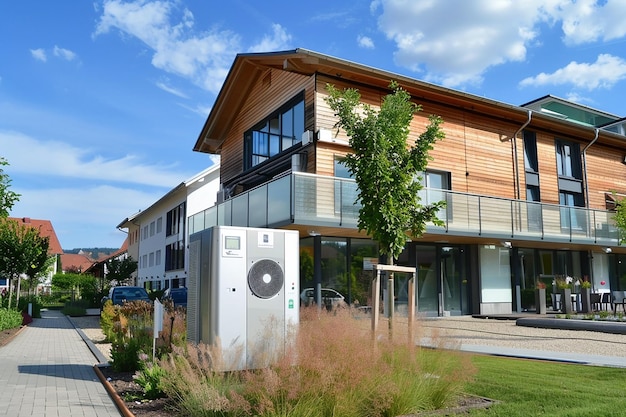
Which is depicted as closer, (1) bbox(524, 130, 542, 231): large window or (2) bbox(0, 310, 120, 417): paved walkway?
(2) bbox(0, 310, 120, 417): paved walkway

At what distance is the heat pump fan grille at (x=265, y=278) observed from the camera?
26.0 ft

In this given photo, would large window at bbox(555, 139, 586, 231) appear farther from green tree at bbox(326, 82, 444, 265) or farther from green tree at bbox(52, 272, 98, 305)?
green tree at bbox(52, 272, 98, 305)

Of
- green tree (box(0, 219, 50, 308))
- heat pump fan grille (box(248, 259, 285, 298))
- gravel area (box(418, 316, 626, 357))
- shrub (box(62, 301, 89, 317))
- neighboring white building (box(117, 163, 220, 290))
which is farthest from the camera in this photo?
neighboring white building (box(117, 163, 220, 290))

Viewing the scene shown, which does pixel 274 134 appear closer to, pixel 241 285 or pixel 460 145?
pixel 460 145

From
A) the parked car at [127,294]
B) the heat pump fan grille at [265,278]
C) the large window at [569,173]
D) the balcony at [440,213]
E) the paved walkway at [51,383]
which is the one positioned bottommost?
the paved walkway at [51,383]

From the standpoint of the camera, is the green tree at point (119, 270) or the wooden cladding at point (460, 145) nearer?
the wooden cladding at point (460, 145)

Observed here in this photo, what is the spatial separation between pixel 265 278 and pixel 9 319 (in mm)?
14804

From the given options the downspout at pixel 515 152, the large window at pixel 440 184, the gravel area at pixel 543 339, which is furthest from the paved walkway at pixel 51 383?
the downspout at pixel 515 152

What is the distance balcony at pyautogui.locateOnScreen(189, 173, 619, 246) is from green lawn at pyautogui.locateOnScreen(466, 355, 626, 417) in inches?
329

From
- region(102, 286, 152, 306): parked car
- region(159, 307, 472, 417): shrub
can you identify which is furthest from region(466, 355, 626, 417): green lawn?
region(102, 286, 152, 306): parked car

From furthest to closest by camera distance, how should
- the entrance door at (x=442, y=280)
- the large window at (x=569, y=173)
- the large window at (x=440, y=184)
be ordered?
the large window at (x=569, y=173) → the entrance door at (x=442, y=280) → the large window at (x=440, y=184)

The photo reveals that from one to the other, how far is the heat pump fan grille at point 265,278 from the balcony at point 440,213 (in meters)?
7.95

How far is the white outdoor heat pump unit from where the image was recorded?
7.62 m

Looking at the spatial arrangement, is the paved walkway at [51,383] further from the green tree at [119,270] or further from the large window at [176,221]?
the green tree at [119,270]
